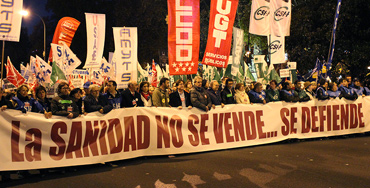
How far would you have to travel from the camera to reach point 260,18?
1302 centimetres

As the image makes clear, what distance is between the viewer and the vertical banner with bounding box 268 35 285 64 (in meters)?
13.4

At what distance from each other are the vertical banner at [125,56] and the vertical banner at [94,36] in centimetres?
169

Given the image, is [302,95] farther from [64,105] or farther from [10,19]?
[10,19]

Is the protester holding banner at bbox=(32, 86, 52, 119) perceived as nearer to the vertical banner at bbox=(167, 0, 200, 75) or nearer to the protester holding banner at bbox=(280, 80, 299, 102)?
the vertical banner at bbox=(167, 0, 200, 75)

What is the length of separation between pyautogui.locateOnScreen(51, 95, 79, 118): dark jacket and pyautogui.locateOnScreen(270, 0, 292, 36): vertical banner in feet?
27.2

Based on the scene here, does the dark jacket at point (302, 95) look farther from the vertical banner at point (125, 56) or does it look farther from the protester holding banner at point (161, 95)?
the vertical banner at point (125, 56)

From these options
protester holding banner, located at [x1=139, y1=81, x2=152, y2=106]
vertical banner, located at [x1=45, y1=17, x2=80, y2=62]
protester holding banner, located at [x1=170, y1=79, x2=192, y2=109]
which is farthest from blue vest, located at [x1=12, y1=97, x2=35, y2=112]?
vertical banner, located at [x1=45, y1=17, x2=80, y2=62]

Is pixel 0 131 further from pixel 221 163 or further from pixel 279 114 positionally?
pixel 279 114

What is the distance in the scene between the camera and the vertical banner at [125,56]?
34.3 feet

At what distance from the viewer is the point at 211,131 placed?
8.90m

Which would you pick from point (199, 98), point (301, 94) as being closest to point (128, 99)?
point (199, 98)

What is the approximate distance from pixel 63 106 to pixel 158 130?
2082mm

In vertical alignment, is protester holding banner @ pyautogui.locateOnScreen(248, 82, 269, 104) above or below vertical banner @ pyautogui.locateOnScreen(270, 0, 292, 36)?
below

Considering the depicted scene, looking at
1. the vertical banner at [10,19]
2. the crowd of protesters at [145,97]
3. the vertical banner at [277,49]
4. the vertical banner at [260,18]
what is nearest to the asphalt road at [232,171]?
the crowd of protesters at [145,97]
